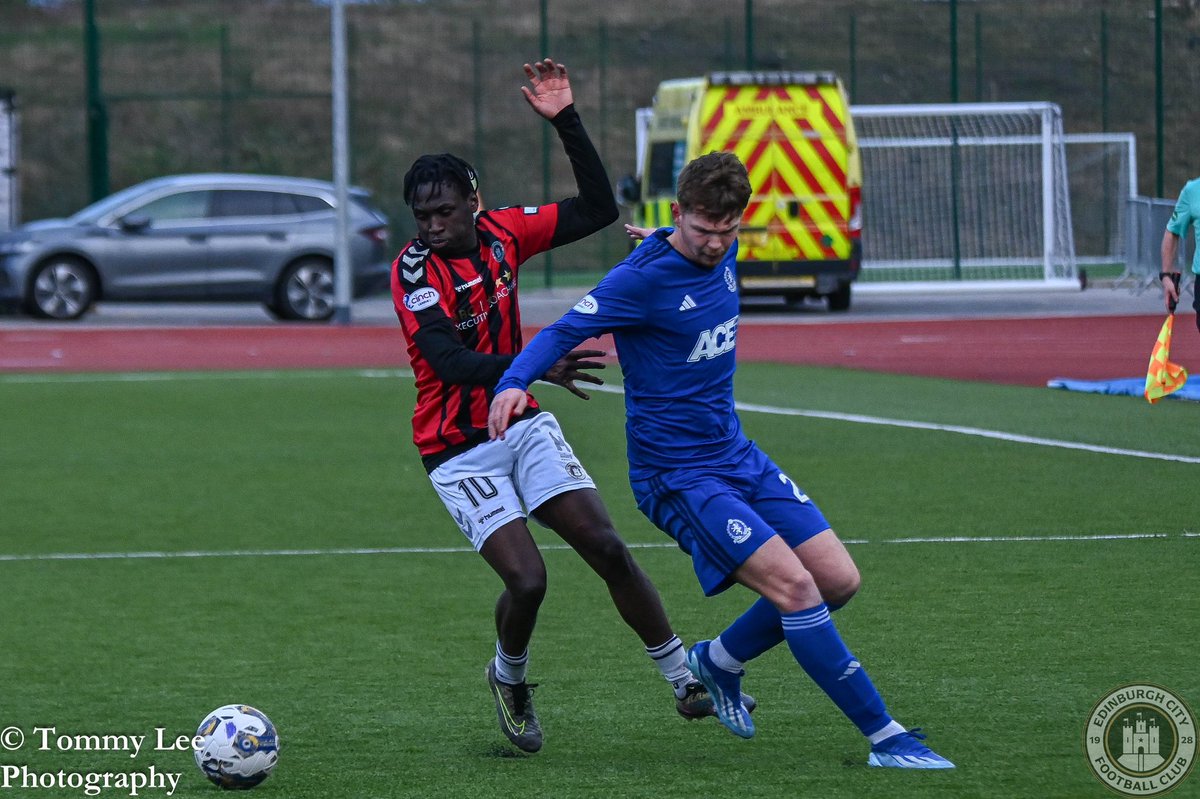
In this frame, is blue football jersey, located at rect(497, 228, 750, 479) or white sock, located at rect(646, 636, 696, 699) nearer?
blue football jersey, located at rect(497, 228, 750, 479)

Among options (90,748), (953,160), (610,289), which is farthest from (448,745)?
(953,160)

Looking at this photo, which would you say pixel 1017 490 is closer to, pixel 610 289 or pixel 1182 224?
pixel 1182 224

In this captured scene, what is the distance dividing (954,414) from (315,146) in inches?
1265

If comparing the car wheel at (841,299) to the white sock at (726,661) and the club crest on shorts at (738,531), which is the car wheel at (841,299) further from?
the club crest on shorts at (738,531)

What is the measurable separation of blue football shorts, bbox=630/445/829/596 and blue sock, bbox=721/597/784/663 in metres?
0.20

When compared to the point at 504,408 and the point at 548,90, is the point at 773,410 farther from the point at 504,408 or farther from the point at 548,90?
the point at 504,408

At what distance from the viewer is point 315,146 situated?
1732 inches

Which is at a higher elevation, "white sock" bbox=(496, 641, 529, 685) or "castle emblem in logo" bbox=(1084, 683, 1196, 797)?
"white sock" bbox=(496, 641, 529, 685)

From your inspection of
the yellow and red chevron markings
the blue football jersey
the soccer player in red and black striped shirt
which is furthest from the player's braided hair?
the yellow and red chevron markings

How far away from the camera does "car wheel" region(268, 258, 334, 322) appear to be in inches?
938

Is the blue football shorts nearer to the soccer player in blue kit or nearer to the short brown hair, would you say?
the soccer player in blue kit

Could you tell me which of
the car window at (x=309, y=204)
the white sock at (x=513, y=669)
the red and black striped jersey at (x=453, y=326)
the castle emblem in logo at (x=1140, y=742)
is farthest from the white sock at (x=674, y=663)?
the car window at (x=309, y=204)

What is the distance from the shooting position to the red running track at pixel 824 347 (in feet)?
57.7

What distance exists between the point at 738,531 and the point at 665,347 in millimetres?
574
